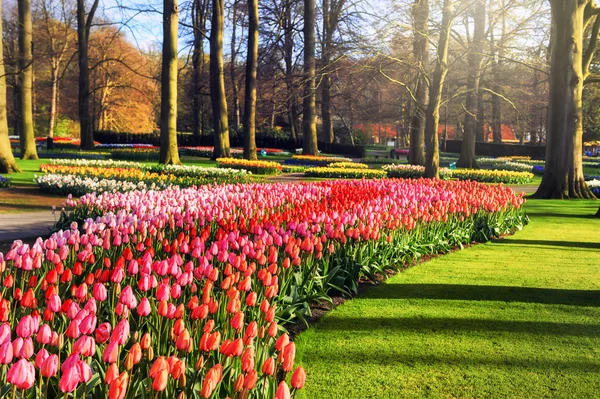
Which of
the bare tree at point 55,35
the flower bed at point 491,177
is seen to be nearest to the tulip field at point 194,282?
the flower bed at point 491,177

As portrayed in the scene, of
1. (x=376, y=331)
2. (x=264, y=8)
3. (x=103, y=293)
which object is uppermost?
(x=264, y=8)

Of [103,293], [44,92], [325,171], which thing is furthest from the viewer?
[44,92]

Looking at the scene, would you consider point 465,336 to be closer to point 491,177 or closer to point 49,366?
point 49,366

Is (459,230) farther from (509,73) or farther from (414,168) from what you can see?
(509,73)

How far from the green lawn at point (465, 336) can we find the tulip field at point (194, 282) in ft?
1.04

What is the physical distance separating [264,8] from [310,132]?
13.7 m

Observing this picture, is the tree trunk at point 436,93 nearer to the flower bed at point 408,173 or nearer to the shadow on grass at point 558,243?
the flower bed at point 408,173

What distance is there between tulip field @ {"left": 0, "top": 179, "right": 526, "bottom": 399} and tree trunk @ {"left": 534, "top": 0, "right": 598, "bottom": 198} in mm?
5633

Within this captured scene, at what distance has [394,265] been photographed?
20.9 ft

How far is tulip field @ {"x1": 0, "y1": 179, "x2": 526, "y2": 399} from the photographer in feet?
7.19

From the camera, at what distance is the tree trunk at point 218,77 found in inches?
1033

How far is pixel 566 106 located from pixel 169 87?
12.1m

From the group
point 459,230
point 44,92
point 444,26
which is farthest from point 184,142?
point 459,230

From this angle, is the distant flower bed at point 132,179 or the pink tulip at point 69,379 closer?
the pink tulip at point 69,379
